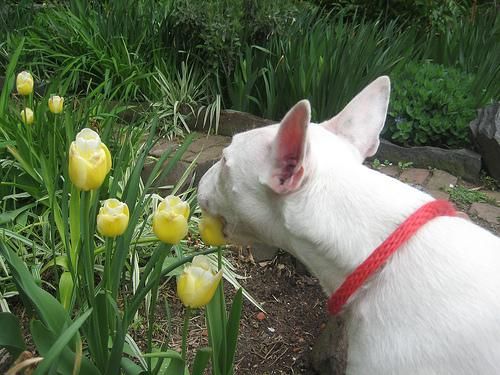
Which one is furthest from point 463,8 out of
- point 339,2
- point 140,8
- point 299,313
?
point 299,313

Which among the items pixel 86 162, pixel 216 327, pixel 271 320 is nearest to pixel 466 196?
pixel 271 320

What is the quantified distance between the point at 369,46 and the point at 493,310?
10.4 feet

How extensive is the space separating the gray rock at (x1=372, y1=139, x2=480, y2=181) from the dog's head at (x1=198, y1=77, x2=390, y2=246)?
2.34m

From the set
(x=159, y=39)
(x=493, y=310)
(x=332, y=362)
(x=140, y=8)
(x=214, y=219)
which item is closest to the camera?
(x=493, y=310)

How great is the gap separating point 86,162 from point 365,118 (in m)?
0.93

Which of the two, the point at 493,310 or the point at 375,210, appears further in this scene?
the point at 375,210

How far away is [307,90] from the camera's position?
3.95 metres

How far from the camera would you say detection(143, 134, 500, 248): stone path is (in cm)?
343

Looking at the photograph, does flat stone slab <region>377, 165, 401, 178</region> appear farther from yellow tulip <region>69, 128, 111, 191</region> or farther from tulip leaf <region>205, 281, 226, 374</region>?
yellow tulip <region>69, 128, 111, 191</region>

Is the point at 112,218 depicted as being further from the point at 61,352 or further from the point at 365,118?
the point at 365,118

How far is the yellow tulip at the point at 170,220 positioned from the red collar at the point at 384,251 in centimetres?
47

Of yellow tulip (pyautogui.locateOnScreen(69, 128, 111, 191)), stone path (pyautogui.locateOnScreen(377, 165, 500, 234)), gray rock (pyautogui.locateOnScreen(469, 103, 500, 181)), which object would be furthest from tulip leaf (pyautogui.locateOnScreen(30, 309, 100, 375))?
gray rock (pyautogui.locateOnScreen(469, 103, 500, 181))

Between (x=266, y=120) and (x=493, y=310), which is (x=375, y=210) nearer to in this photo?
(x=493, y=310)

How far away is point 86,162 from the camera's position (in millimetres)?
1367
